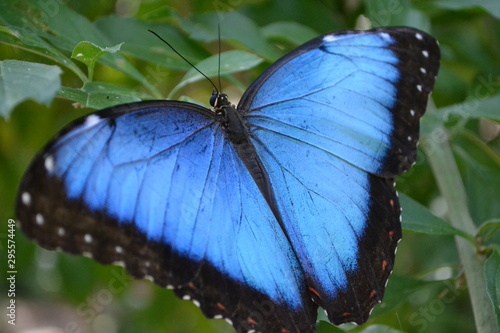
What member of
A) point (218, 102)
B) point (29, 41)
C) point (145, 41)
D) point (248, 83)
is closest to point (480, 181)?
point (248, 83)

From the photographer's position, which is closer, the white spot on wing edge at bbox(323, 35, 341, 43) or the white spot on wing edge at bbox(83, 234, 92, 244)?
the white spot on wing edge at bbox(83, 234, 92, 244)

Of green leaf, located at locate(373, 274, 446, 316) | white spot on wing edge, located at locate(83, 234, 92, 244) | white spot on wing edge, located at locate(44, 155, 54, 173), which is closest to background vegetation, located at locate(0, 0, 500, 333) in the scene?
green leaf, located at locate(373, 274, 446, 316)

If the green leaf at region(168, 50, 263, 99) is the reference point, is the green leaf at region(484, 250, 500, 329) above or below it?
below

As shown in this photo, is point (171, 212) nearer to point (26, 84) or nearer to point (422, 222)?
point (26, 84)

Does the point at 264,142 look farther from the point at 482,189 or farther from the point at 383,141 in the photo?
the point at 482,189

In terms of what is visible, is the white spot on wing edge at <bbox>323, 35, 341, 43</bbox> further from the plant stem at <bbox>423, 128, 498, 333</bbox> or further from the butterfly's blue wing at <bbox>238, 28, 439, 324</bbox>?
the plant stem at <bbox>423, 128, 498, 333</bbox>

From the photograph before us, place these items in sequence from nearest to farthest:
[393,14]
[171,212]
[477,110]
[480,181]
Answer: [171,212], [477,110], [393,14], [480,181]

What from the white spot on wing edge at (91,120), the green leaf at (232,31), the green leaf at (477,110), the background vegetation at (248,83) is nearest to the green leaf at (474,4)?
the background vegetation at (248,83)

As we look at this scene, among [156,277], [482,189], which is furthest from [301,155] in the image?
[482,189]
